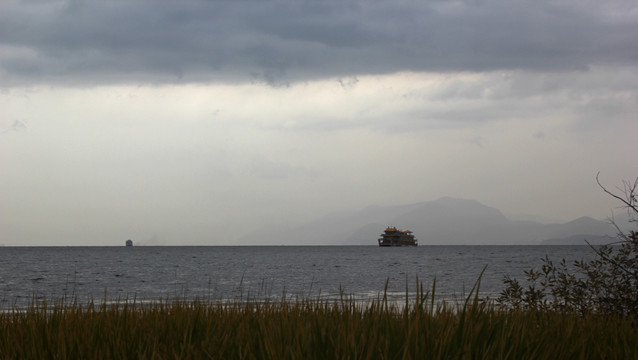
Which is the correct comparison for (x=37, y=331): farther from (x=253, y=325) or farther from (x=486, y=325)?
(x=486, y=325)

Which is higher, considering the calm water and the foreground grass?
the foreground grass

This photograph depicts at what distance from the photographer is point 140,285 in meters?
54.3

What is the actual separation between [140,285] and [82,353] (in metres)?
51.8

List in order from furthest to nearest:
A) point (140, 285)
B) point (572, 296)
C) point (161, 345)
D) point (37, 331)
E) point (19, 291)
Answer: point (140, 285)
point (19, 291)
point (572, 296)
point (37, 331)
point (161, 345)

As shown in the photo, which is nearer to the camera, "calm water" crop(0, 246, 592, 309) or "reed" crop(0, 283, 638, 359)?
"reed" crop(0, 283, 638, 359)

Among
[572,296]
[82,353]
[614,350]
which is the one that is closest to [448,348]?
[614,350]

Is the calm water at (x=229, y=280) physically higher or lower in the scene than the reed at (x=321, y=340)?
lower

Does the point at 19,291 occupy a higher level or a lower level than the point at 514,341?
lower

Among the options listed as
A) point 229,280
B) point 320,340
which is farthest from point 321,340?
point 229,280

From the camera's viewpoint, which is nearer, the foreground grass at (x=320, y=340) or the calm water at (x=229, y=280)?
the foreground grass at (x=320, y=340)

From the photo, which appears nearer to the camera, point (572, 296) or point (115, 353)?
point (115, 353)

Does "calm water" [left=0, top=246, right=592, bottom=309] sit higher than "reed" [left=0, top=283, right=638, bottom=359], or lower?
lower

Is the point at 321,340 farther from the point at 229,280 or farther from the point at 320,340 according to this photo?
the point at 229,280

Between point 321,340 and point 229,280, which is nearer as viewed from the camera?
point 321,340
